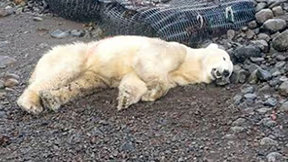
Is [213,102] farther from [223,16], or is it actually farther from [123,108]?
[223,16]

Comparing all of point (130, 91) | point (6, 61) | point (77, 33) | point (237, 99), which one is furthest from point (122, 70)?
point (77, 33)

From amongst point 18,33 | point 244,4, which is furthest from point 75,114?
point 18,33

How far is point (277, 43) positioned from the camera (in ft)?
21.0

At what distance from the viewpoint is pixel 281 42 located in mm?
6387

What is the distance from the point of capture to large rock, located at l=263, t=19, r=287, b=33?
6750mm

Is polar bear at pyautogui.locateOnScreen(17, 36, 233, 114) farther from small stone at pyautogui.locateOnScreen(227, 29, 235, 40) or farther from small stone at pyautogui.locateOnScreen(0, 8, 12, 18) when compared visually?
small stone at pyautogui.locateOnScreen(0, 8, 12, 18)

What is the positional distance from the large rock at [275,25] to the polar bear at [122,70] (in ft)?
3.03

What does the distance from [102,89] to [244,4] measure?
7.04 feet

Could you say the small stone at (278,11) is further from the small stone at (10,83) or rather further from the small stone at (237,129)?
the small stone at (10,83)

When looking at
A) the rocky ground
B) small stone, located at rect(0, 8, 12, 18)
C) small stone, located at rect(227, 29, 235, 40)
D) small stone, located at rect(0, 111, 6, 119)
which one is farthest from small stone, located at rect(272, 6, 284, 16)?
small stone, located at rect(0, 8, 12, 18)

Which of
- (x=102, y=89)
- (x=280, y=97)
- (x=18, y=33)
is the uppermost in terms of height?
(x=280, y=97)

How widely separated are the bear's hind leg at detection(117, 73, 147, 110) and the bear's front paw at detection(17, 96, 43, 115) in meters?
0.70

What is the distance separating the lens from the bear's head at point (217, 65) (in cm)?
596

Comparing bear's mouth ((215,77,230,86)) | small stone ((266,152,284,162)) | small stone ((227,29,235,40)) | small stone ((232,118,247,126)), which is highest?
small stone ((266,152,284,162))
